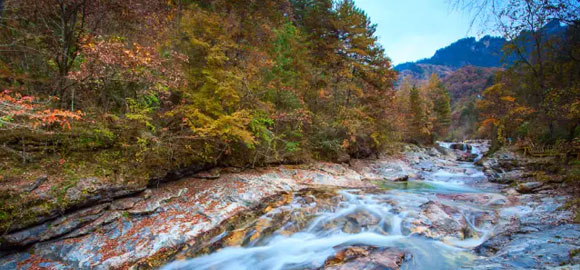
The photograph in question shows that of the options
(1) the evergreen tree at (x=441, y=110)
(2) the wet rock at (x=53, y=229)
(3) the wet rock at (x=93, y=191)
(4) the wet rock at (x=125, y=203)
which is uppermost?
(1) the evergreen tree at (x=441, y=110)

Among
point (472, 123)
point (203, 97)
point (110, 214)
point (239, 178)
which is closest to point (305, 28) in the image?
point (203, 97)

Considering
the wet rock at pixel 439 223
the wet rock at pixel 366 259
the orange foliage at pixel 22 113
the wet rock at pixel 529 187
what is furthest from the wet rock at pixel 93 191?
the wet rock at pixel 529 187

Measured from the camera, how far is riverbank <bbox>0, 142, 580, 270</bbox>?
4.15 meters

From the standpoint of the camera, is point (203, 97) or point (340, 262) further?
point (203, 97)

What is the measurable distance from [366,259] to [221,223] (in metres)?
3.26

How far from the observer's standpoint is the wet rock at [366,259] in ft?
12.7

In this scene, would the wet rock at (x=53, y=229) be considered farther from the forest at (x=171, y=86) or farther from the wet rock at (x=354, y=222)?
the wet rock at (x=354, y=222)

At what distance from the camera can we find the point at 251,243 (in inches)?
201

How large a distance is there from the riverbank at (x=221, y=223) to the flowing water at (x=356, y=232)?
53mm

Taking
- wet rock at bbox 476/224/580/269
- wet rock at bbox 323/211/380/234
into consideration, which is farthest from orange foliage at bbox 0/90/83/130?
wet rock at bbox 476/224/580/269

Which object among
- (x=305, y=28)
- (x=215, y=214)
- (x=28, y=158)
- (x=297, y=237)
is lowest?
(x=297, y=237)

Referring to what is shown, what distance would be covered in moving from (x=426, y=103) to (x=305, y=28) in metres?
25.0

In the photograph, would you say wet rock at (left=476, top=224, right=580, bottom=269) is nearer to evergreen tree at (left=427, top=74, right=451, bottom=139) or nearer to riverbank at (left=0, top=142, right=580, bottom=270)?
riverbank at (left=0, top=142, right=580, bottom=270)

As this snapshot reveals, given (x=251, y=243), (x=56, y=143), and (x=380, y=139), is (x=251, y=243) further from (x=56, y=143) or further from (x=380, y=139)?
(x=380, y=139)
